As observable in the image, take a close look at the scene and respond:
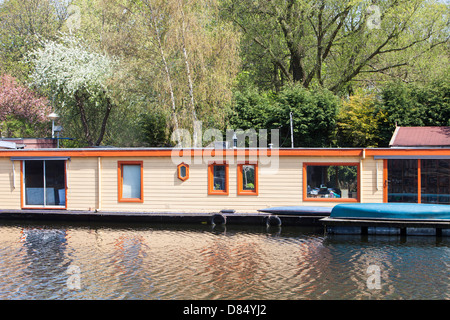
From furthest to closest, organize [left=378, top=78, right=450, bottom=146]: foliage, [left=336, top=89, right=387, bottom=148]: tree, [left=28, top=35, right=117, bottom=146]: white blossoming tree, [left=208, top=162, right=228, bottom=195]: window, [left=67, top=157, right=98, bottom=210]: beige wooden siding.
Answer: [left=28, top=35, right=117, bottom=146]: white blossoming tree < [left=336, top=89, right=387, bottom=148]: tree < [left=378, top=78, right=450, bottom=146]: foliage < [left=67, top=157, right=98, bottom=210]: beige wooden siding < [left=208, top=162, right=228, bottom=195]: window

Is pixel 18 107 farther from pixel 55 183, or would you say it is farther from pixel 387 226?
pixel 387 226

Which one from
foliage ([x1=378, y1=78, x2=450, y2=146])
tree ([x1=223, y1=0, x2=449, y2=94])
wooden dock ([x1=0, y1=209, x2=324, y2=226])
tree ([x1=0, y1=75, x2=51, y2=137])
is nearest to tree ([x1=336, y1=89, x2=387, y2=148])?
foliage ([x1=378, y1=78, x2=450, y2=146])

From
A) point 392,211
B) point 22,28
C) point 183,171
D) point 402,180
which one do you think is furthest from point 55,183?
point 22,28

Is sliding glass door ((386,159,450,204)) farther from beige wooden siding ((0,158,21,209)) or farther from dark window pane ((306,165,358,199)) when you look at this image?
beige wooden siding ((0,158,21,209))

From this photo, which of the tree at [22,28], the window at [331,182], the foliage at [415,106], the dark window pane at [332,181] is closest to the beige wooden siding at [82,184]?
the window at [331,182]

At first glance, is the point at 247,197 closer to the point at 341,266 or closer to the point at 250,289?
the point at 341,266

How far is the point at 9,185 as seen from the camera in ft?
76.2

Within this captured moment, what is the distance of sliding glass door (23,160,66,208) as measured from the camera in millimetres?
22984

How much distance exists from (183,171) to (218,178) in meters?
1.47

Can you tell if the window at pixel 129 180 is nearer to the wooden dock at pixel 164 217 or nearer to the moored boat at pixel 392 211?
the wooden dock at pixel 164 217

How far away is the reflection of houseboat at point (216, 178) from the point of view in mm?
20781

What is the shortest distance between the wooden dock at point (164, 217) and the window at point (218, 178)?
1.14 m

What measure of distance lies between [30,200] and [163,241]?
7849 mm

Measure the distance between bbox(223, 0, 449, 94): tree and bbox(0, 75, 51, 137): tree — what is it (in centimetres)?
1687
